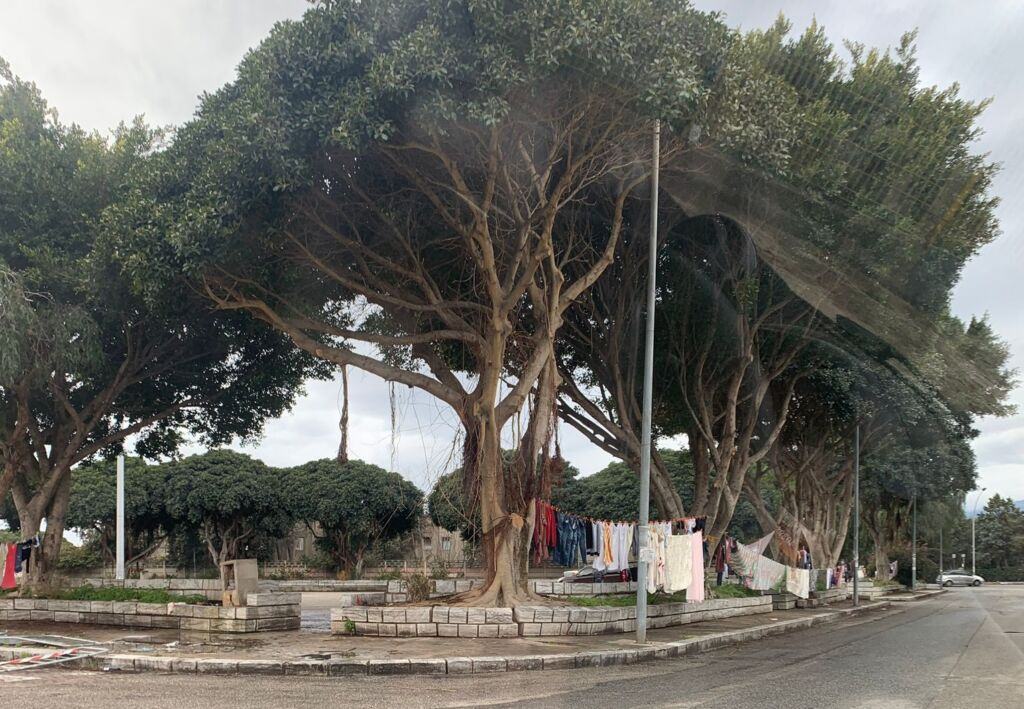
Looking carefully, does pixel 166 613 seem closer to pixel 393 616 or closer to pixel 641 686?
pixel 393 616

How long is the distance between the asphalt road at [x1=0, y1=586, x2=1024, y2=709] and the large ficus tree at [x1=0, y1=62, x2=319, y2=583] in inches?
264

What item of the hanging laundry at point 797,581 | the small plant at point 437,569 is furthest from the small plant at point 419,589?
the hanging laundry at point 797,581

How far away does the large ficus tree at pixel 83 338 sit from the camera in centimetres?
1675

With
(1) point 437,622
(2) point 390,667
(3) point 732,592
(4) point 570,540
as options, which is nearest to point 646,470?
(4) point 570,540

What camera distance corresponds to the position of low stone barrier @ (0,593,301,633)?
15914 mm

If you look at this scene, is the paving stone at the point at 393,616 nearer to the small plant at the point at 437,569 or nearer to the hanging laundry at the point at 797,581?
the small plant at the point at 437,569

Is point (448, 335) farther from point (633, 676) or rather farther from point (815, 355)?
point (815, 355)

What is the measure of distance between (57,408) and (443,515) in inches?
896

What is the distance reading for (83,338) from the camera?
1745cm

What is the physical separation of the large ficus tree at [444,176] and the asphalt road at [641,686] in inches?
177

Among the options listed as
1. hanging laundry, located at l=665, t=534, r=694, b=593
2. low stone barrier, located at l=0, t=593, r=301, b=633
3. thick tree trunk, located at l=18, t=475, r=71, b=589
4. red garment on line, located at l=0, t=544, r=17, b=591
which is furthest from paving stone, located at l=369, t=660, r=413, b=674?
red garment on line, located at l=0, t=544, r=17, b=591

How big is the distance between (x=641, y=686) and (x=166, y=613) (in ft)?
32.9

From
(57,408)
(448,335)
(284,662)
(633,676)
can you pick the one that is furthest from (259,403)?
(633,676)

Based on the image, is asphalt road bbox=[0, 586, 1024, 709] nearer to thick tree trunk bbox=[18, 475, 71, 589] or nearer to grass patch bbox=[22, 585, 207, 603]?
grass patch bbox=[22, 585, 207, 603]
